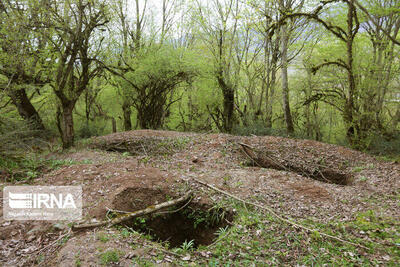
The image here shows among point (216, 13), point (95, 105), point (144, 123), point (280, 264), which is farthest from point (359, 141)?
point (95, 105)

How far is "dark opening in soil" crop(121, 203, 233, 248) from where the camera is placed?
4.29 m

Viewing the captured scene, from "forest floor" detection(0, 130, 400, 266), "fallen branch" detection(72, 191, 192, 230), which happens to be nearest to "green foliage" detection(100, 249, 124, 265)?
"forest floor" detection(0, 130, 400, 266)

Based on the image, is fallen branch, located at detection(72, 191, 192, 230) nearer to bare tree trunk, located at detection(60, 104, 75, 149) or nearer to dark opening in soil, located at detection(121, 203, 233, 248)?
dark opening in soil, located at detection(121, 203, 233, 248)

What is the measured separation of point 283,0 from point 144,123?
9.63 metres

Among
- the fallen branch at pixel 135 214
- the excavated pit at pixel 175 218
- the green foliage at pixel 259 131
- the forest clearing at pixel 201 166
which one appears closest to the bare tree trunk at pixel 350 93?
the forest clearing at pixel 201 166

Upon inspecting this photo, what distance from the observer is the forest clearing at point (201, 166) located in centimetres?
333

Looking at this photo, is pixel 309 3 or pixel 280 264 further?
pixel 309 3

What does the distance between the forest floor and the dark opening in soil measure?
0.7 inches

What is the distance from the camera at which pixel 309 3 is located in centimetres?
1163

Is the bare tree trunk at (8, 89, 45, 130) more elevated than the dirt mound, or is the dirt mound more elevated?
the bare tree trunk at (8, 89, 45, 130)

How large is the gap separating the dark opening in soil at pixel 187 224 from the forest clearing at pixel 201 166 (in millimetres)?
24

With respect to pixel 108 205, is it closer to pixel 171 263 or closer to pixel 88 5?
pixel 171 263
